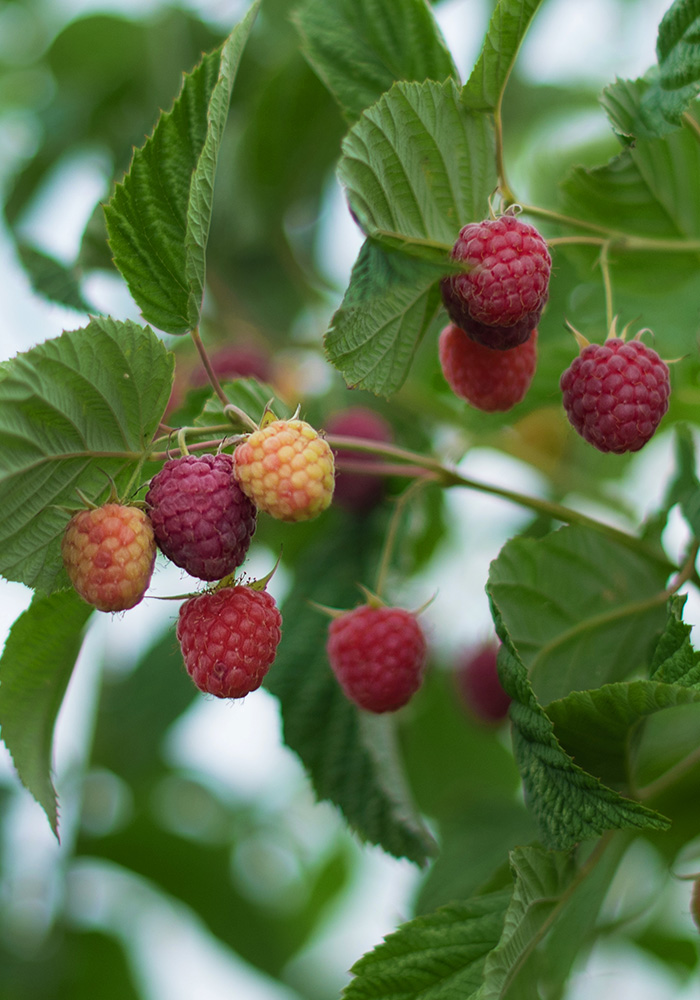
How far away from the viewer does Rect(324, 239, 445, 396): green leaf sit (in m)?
0.83

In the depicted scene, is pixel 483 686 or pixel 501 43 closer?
pixel 501 43

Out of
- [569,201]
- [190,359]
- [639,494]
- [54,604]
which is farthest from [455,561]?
[54,604]

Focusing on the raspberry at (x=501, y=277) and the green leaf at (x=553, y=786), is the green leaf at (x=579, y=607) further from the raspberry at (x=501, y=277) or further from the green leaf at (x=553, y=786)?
the raspberry at (x=501, y=277)

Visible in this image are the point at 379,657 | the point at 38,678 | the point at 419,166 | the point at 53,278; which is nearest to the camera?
the point at 419,166

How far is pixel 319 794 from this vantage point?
4.54 feet

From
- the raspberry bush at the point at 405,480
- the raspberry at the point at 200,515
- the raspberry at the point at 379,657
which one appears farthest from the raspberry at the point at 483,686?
the raspberry at the point at 200,515

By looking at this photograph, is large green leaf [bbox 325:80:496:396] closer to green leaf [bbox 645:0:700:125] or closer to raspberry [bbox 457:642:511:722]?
green leaf [bbox 645:0:700:125]

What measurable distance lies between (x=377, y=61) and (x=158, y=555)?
59 centimetres

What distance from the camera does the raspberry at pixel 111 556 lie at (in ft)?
2.62

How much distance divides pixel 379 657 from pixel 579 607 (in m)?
0.23

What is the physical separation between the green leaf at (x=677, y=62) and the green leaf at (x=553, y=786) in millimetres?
484

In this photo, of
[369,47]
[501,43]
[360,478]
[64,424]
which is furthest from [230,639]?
[360,478]

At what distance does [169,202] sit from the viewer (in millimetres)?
923

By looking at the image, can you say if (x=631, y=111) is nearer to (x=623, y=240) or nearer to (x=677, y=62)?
(x=677, y=62)
